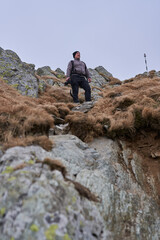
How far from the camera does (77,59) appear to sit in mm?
13922

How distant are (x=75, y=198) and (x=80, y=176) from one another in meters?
1.20

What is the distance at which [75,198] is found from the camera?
145 inches

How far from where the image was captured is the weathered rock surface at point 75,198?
2967 millimetres

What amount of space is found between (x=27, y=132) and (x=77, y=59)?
9.47 metres

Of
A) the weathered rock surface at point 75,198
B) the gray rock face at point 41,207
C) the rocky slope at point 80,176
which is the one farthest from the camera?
the rocky slope at point 80,176

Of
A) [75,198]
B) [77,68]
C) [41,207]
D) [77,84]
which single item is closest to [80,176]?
[75,198]

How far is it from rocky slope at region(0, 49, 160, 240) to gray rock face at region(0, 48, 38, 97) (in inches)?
279

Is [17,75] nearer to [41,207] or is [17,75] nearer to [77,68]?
[77,68]

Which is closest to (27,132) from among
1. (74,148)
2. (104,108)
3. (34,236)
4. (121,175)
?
(74,148)

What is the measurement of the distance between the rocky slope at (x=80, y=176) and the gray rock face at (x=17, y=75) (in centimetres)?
708

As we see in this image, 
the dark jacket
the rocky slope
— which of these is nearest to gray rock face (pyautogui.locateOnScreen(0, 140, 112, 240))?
the rocky slope

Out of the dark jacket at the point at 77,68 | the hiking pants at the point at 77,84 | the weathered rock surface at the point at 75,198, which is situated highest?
the dark jacket at the point at 77,68

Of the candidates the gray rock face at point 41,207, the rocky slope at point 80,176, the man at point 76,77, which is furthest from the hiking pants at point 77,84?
the gray rock face at point 41,207

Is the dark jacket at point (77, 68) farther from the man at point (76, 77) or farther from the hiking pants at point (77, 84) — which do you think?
the hiking pants at point (77, 84)
